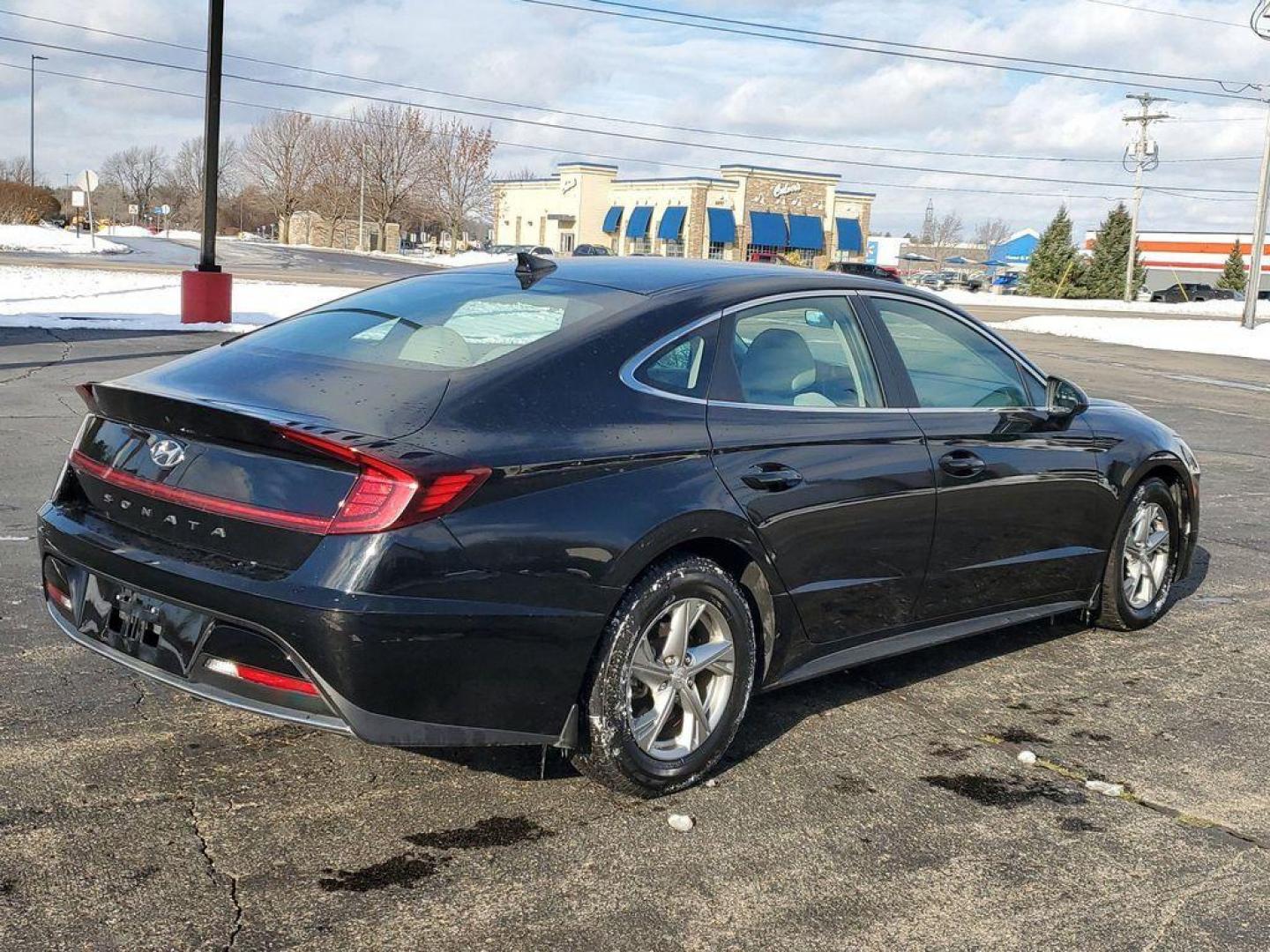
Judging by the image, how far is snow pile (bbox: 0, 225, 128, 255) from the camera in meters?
47.0

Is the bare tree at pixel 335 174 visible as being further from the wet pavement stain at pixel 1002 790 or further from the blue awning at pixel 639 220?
the wet pavement stain at pixel 1002 790

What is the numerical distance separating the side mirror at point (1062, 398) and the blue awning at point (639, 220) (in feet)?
255

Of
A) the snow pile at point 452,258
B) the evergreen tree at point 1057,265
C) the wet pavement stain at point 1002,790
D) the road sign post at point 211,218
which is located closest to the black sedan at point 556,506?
the wet pavement stain at point 1002,790

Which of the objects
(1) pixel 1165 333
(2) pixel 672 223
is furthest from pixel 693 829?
(2) pixel 672 223

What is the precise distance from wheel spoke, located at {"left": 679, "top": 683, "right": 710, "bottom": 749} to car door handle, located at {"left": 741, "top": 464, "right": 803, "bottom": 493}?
0.65 meters

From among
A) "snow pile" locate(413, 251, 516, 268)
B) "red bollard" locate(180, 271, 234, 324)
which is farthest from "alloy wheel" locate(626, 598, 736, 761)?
"snow pile" locate(413, 251, 516, 268)

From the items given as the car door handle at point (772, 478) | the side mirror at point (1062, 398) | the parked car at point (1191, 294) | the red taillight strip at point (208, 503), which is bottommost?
the red taillight strip at point (208, 503)

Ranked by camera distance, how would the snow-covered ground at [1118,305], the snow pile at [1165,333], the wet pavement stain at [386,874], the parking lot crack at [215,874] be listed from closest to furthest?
the parking lot crack at [215,874]
the wet pavement stain at [386,874]
the snow pile at [1165,333]
the snow-covered ground at [1118,305]

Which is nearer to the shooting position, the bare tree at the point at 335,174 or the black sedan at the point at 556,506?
the black sedan at the point at 556,506

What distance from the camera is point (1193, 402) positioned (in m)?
17.0

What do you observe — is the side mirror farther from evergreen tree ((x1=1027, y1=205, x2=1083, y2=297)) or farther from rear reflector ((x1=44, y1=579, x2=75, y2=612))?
evergreen tree ((x1=1027, y1=205, x2=1083, y2=297))

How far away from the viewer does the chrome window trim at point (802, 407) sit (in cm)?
386

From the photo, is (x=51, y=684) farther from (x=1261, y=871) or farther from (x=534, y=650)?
(x=1261, y=871)

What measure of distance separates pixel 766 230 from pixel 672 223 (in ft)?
19.0
